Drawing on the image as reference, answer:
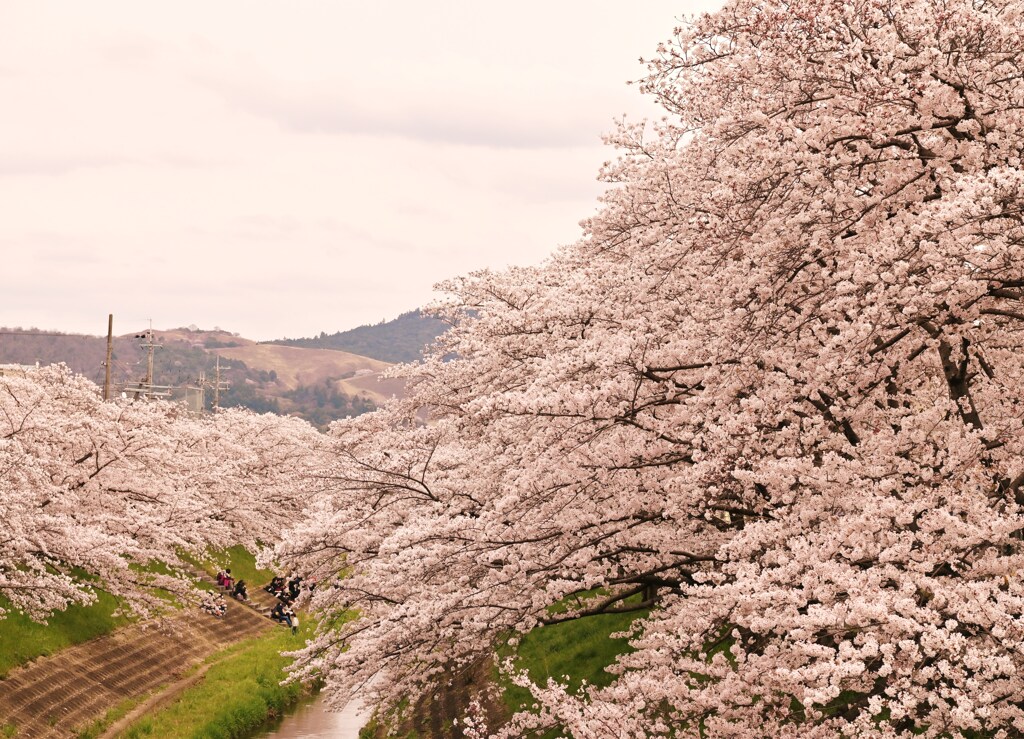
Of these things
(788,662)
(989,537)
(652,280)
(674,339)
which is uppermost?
(652,280)

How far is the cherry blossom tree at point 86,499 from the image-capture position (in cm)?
2520

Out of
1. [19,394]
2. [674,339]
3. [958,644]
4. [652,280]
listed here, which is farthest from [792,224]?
[19,394]

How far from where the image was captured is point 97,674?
30125mm

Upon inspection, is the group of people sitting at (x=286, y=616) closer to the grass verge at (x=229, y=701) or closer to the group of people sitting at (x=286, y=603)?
the group of people sitting at (x=286, y=603)

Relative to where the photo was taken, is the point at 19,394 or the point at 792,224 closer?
the point at 792,224

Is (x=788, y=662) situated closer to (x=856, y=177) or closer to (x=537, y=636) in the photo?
(x=856, y=177)

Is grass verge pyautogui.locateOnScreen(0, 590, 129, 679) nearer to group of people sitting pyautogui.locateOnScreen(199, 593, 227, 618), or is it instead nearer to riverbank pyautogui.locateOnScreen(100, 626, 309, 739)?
group of people sitting pyautogui.locateOnScreen(199, 593, 227, 618)

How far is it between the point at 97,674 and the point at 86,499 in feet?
18.3

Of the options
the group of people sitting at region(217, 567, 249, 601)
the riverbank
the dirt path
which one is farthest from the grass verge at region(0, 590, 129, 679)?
the group of people sitting at region(217, 567, 249, 601)

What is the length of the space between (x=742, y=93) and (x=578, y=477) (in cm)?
605

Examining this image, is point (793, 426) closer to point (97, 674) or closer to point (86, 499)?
point (97, 674)

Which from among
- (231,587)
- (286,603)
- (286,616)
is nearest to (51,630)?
(286,616)

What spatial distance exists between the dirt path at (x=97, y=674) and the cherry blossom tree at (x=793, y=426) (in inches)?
462

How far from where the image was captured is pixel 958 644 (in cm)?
924
